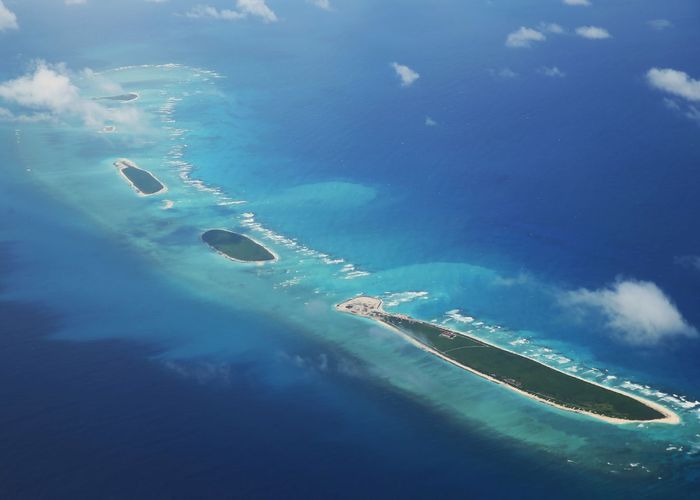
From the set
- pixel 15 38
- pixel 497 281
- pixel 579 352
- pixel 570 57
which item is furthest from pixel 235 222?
pixel 15 38

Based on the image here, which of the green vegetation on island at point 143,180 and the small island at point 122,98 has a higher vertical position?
the small island at point 122,98

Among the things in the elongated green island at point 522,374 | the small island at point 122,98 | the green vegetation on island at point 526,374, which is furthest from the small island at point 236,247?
the small island at point 122,98

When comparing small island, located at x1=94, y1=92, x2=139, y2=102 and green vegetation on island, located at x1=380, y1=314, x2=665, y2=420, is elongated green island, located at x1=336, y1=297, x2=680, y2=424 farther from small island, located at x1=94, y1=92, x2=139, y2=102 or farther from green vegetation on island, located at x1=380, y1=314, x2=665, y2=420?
small island, located at x1=94, y1=92, x2=139, y2=102

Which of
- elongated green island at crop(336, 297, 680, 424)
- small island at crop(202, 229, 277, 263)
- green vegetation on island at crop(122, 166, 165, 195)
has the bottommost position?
elongated green island at crop(336, 297, 680, 424)

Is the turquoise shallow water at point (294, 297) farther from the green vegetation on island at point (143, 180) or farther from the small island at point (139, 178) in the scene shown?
the green vegetation on island at point (143, 180)

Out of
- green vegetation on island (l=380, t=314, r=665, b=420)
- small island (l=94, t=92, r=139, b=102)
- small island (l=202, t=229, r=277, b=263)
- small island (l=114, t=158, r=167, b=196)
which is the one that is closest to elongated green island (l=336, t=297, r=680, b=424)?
green vegetation on island (l=380, t=314, r=665, b=420)
